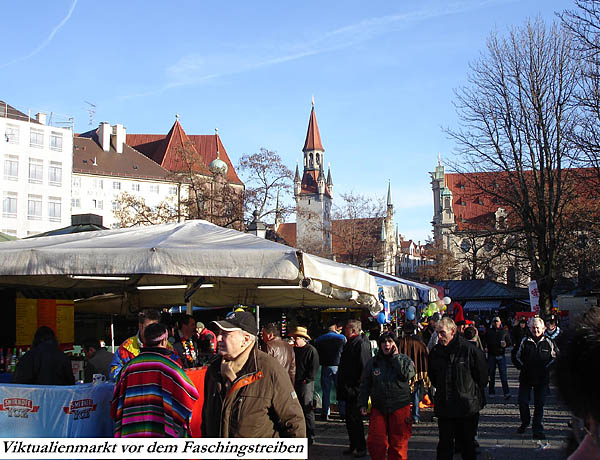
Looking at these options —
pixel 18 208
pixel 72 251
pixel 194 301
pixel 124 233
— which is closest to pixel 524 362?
pixel 194 301

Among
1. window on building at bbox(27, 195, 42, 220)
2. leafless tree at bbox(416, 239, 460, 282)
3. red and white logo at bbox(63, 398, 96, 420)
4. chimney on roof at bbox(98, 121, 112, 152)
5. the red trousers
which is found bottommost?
the red trousers

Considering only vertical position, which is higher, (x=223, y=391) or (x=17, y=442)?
(x=223, y=391)

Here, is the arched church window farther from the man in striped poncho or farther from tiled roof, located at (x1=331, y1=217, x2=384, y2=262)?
the man in striped poncho

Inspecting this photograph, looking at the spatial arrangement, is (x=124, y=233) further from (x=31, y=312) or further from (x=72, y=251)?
(x=31, y=312)

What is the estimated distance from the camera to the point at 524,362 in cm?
1030

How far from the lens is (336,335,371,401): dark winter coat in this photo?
918 centimetres

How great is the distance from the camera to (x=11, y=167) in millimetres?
58062

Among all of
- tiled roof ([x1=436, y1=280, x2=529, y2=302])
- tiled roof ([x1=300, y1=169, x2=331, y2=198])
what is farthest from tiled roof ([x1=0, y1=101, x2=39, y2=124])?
tiled roof ([x1=300, y1=169, x2=331, y2=198])

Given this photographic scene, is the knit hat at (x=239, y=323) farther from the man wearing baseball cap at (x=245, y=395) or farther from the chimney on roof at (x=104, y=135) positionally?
the chimney on roof at (x=104, y=135)

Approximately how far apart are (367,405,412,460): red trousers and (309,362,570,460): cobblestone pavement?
5.95 ft

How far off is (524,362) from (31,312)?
7073mm

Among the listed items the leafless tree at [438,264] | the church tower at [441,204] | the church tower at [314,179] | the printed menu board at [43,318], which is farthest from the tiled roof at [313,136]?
the printed menu board at [43,318]

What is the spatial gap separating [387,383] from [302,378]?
10.0ft

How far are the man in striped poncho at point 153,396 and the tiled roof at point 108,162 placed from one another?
246ft
